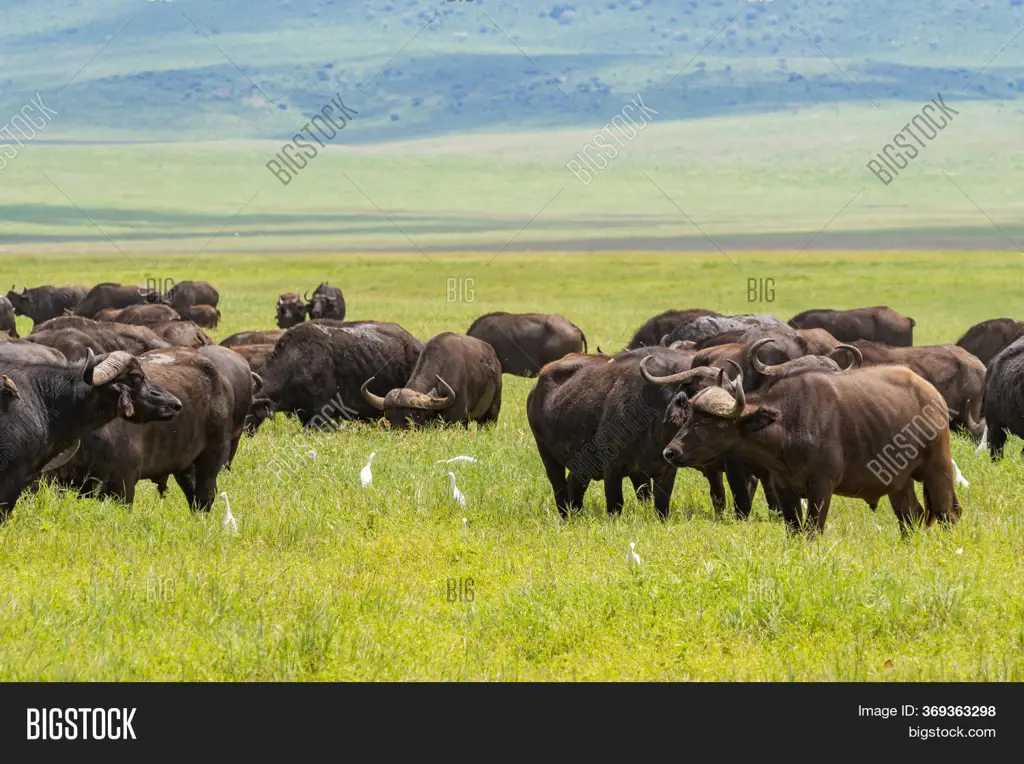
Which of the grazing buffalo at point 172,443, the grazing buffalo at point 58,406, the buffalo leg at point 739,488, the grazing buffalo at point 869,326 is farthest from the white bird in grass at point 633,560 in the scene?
the grazing buffalo at point 869,326

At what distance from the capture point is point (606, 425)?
12.8 m

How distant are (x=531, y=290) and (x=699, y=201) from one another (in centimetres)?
11590

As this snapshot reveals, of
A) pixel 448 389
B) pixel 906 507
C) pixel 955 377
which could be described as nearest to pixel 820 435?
pixel 906 507

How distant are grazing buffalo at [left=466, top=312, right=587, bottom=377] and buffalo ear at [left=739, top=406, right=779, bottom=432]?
20.2 meters

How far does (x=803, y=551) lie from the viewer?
9945 millimetres

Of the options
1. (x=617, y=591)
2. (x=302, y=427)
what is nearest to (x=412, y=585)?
(x=617, y=591)

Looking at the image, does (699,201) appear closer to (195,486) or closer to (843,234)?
(843,234)

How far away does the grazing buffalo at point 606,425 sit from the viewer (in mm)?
12664

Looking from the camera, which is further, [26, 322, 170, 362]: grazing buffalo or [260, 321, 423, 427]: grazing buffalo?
[260, 321, 423, 427]: grazing buffalo

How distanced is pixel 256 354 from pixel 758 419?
13086mm

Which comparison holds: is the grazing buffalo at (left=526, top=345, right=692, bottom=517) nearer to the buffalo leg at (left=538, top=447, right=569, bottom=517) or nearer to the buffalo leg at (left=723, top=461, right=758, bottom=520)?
the buffalo leg at (left=538, top=447, right=569, bottom=517)

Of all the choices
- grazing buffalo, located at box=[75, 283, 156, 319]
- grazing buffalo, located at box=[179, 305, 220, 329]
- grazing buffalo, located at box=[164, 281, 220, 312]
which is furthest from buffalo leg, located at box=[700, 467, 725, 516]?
grazing buffalo, located at box=[164, 281, 220, 312]

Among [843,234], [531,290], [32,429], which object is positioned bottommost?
[32,429]

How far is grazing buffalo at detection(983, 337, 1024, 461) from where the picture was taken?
52.9ft
